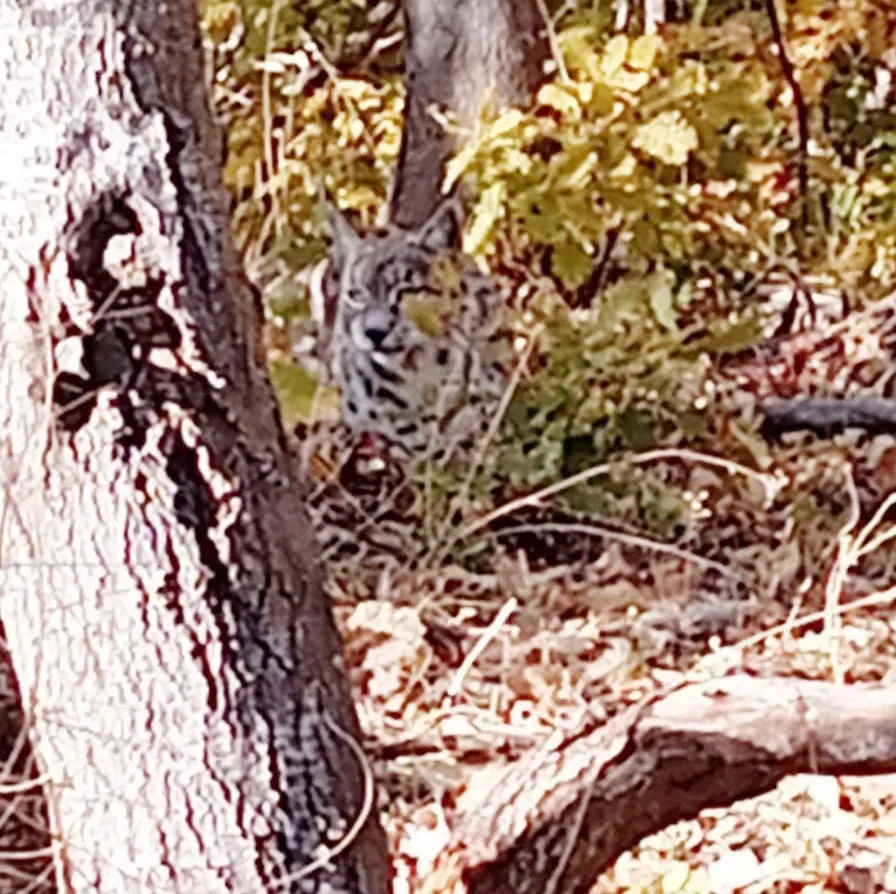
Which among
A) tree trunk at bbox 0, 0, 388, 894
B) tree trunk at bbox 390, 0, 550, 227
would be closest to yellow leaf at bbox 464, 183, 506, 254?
tree trunk at bbox 390, 0, 550, 227

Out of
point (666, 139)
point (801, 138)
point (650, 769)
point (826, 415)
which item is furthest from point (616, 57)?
point (650, 769)

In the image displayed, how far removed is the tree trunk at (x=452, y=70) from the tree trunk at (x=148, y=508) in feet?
10.6

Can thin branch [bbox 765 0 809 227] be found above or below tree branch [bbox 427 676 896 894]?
above

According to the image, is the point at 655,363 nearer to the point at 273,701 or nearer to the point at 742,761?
the point at 742,761

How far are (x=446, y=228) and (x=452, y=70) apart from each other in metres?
0.72

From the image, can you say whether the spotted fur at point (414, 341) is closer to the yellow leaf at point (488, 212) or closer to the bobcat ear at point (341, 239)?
the bobcat ear at point (341, 239)

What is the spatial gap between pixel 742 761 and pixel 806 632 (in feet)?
5.01

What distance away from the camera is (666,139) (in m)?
4.64

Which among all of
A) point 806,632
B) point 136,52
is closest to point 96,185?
point 136,52

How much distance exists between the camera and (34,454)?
2.16m

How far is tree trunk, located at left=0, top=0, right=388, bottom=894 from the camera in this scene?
2.08 m

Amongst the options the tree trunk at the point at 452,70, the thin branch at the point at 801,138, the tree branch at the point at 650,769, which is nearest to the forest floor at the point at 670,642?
the tree branch at the point at 650,769

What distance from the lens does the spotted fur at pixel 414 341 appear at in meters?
4.62

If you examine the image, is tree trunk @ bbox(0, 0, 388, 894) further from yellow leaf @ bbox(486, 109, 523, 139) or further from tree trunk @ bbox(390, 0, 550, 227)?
tree trunk @ bbox(390, 0, 550, 227)
